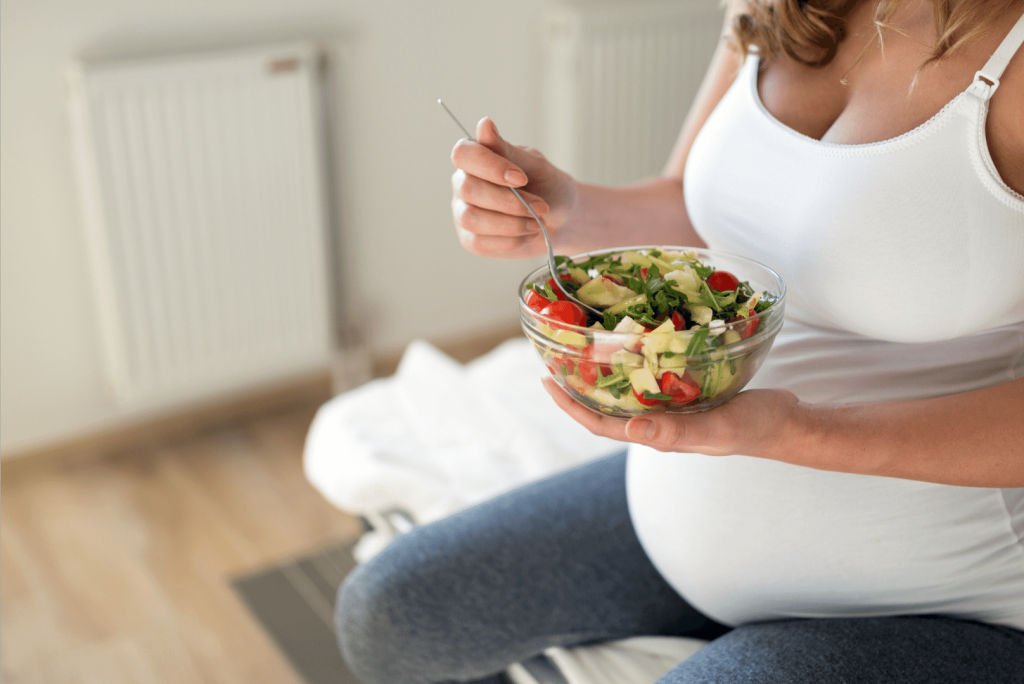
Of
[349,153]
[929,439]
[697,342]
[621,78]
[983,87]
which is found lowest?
[349,153]

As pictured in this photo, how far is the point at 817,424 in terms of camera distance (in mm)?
686

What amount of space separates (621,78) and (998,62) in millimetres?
1725

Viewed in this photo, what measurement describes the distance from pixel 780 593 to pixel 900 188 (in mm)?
359

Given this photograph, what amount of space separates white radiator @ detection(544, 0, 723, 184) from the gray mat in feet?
3.90

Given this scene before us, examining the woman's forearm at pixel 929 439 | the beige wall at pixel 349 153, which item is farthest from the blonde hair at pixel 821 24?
the beige wall at pixel 349 153

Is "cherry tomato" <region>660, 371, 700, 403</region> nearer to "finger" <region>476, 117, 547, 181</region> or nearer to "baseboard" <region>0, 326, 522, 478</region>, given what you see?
"finger" <region>476, 117, 547, 181</region>

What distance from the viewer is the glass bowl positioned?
2.03 ft

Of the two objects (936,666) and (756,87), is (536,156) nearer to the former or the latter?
(756,87)

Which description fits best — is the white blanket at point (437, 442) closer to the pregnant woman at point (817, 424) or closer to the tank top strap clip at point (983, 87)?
the pregnant woman at point (817, 424)

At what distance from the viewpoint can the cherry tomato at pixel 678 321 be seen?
64cm

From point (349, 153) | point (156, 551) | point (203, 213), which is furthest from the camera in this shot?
point (349, 153)

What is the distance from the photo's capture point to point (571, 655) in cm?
94

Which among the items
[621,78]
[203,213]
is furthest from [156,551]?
[621,78]

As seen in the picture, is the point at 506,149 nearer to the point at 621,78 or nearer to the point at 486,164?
the point at 486,164
